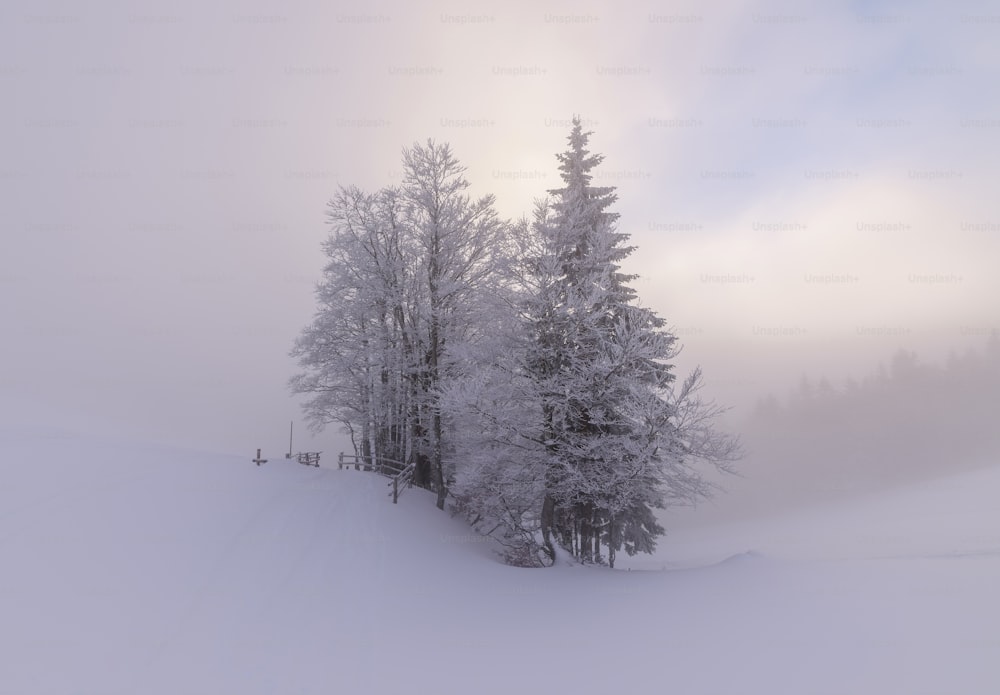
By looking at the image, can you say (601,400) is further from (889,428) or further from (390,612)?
(889,428)

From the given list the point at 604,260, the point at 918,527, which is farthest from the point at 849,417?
the point at 604,260

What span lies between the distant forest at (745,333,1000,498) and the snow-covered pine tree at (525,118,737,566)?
30017mm

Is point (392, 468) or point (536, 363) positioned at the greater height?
point (536, 363)

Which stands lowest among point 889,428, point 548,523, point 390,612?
point 390,612

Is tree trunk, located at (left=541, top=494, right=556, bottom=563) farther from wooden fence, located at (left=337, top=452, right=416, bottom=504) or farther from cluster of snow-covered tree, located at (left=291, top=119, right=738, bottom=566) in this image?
wooden fence, located at (left=337, top=452, right=416, bottom=504)

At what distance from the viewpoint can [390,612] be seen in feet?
27.1

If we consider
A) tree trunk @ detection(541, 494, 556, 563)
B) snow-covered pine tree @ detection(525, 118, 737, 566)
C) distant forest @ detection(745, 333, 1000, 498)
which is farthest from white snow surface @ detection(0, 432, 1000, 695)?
distant forest @ detection(745, 333, 1000, 498)

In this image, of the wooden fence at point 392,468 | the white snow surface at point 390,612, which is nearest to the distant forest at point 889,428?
the wooden fence at point 392,468

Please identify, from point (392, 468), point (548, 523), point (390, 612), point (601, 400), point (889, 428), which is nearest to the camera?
point (390, 612)

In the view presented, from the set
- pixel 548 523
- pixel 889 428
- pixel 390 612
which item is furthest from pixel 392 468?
pixel 889 428

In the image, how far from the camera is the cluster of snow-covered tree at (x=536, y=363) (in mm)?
11906

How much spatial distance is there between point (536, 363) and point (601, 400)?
2.21 meters

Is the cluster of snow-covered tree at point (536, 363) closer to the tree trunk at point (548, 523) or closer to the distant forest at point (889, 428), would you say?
the tree trunk at point (548, 523)

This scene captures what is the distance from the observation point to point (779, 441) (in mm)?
57938
